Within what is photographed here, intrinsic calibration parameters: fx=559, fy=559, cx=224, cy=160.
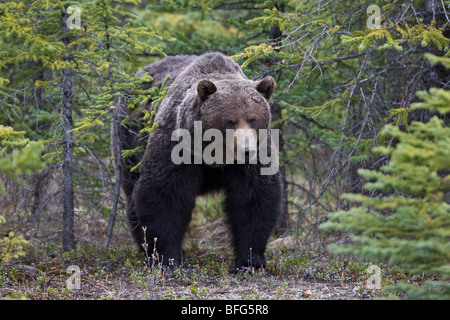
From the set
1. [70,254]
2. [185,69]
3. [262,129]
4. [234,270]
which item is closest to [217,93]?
[262,129]

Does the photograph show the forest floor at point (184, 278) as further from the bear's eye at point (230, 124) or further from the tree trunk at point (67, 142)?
the bear's eye at point (230, 124)

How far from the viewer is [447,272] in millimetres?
4008

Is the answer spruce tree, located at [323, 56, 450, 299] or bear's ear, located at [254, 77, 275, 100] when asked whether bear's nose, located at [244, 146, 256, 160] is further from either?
spruce tree, located at [323, 56, 450, 299]

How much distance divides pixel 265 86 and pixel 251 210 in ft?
5.42

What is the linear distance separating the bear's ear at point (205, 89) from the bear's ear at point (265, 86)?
0.54 metres

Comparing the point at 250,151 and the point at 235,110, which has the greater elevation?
the point at 235,110

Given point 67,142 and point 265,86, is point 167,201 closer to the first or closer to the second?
point 67,142

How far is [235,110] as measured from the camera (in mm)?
6453

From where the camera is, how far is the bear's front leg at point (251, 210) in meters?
7.11

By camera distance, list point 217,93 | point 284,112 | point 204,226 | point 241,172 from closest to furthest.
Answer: point 217,93, point 241,172, point 284,112, point 204,226

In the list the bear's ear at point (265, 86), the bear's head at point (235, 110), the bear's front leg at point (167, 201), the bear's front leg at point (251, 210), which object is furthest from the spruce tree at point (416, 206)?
the bear's front leg at point (167, 201)

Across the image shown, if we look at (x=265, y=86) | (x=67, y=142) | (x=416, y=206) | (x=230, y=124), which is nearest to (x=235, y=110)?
(x=230, y=124)

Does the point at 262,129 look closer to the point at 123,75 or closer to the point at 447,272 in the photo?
the point at 123,75

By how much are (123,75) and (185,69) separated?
3.04 ft
